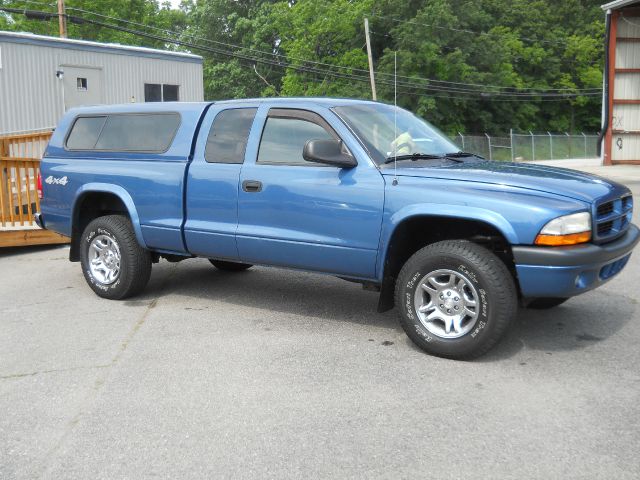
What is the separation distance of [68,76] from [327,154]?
13.9 m

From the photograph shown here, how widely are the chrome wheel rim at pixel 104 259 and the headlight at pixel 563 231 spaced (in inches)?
159

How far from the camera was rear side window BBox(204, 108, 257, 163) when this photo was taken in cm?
596

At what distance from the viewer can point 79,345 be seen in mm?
5406

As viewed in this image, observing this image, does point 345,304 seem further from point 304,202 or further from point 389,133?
point 389,133

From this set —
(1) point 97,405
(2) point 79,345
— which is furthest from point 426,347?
(2) point 79,345

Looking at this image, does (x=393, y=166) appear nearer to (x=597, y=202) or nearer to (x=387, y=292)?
(x=387, y=292)

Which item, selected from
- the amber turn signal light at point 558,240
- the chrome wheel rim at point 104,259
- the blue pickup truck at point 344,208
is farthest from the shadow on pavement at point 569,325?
the chrome wheel rim at point 104,259

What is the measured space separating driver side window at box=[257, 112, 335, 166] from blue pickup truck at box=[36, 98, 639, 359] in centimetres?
1

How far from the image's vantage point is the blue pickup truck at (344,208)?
15.2 feet

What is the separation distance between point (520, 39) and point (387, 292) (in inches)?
2318

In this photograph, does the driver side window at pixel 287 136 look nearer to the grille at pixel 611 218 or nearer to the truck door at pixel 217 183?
the truck door at pixel 217 183

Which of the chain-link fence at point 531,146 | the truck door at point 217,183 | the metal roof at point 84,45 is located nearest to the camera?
the truck door at point 217,183

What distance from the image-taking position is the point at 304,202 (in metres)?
5.43

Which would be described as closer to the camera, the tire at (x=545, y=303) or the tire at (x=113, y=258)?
the tire at (x=545, y=303)
